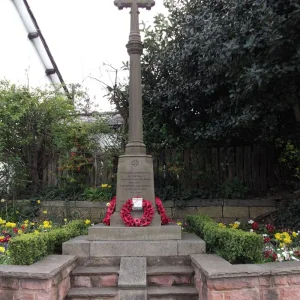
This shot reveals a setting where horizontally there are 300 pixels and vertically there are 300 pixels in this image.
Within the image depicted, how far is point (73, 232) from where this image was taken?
5371 millimetres

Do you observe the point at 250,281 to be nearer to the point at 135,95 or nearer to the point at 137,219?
the point at 137,219

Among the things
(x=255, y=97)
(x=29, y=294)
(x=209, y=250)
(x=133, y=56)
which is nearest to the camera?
(x=29, y=294)

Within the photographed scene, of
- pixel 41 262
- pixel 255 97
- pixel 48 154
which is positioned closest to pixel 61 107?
pixel 48 154

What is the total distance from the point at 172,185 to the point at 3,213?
157 inches

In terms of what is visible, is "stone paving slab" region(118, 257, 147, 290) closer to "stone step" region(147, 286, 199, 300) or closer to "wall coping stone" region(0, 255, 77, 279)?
"stone step" region(147, 286, 199, 300)

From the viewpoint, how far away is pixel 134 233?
4.91 meters

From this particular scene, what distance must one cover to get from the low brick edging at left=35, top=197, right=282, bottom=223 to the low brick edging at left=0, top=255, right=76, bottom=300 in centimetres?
427

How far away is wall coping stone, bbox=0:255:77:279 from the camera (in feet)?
10.8

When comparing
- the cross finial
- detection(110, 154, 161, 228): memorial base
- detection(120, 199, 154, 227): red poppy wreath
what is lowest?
detection(120, 199, 154, 227): red poppy wreath

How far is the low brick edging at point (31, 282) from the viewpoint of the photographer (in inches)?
131

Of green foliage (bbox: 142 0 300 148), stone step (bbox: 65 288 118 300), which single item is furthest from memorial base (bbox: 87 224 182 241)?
green foliage (bbox: 142 0 300 148)

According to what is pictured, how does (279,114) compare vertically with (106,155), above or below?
above

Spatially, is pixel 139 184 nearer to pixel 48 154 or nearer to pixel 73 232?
pixel 73 232

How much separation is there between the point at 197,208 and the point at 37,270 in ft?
15.9
